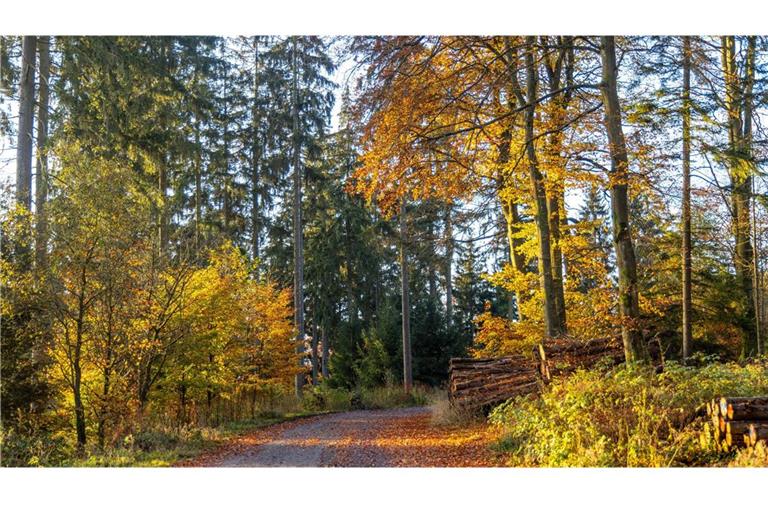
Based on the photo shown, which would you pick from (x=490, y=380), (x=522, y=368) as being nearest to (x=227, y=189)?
(x=490, y=380)

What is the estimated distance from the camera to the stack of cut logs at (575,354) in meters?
8.80

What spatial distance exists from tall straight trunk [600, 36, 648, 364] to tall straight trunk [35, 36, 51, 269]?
6.96m

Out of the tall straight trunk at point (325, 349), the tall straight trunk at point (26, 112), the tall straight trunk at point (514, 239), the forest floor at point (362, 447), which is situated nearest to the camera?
the forest floor at point (362, 447)

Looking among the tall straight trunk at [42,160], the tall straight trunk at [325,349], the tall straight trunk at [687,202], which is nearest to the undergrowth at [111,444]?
the tall straight trunk at [42,160]

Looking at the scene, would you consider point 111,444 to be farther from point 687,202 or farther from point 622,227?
point 687,202

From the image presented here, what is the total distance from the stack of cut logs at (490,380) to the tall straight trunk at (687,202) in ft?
7.42

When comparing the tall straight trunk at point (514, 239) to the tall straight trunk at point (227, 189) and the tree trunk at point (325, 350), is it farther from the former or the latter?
the tree trunk at point (325, 350)

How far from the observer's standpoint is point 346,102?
398 inches

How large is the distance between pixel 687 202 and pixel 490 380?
4078mm

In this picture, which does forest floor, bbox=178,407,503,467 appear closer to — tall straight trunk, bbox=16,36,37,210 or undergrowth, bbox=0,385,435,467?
undergrowth, bbox=0,385,435,467

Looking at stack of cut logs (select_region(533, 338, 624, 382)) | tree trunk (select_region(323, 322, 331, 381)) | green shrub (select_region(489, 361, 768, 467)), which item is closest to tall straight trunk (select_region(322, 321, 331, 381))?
tree trunk (select_region(323, 322, 331, 381))

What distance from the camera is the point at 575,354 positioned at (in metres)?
A: 8.94
